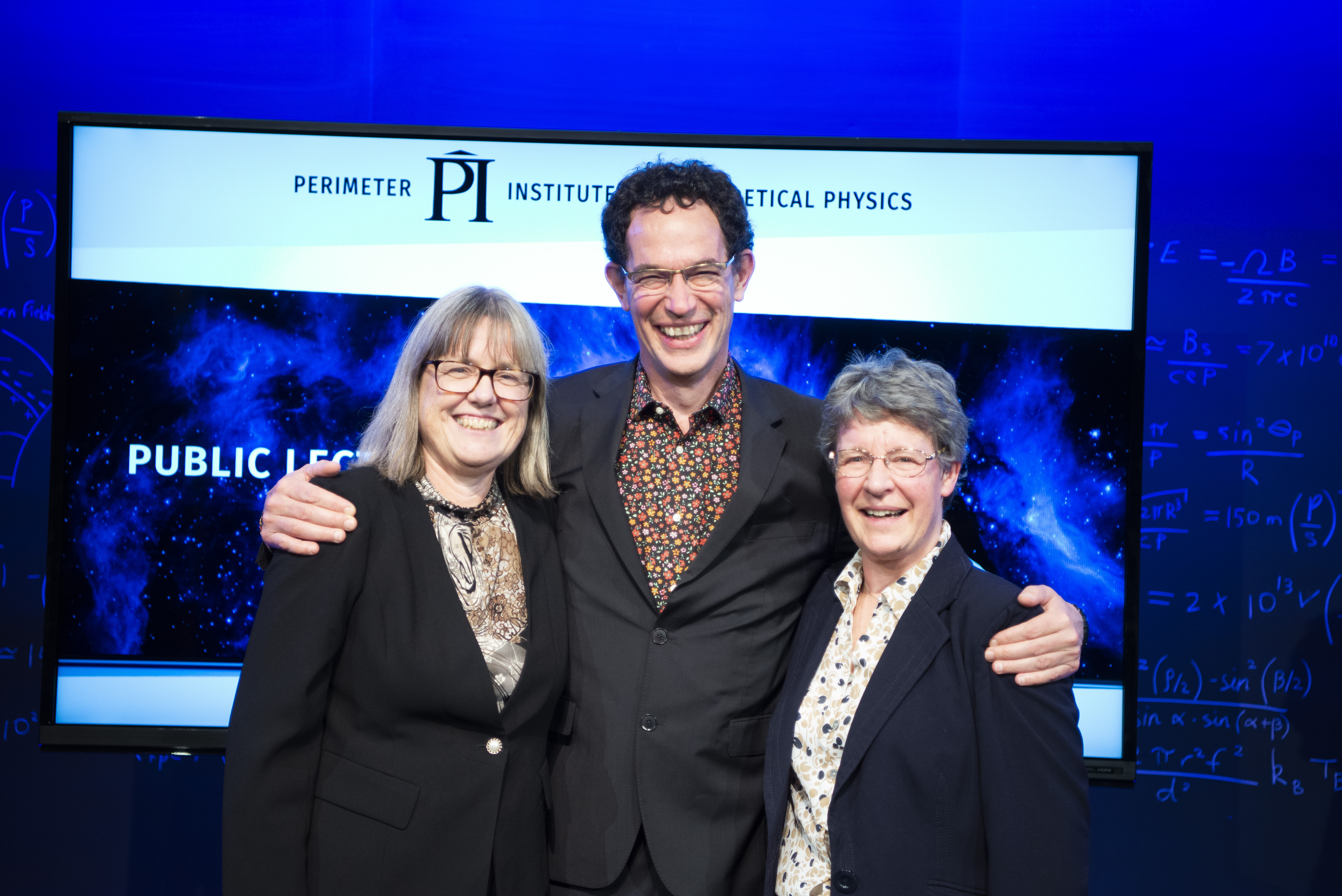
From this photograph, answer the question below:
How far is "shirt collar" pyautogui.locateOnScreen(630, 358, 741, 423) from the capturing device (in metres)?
2.30

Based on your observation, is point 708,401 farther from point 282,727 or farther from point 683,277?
point 282,727

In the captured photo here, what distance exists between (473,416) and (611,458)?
461 mm

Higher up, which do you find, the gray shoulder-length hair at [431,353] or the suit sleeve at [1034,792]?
the gray shoulder-length hair at [431,353]

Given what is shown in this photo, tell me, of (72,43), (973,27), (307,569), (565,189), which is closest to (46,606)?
(307,569)

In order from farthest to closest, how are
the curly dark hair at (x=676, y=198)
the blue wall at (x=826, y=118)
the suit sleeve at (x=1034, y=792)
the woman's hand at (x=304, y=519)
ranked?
the blue wall at (x=826, y=118)
the curly dark hair at (x=676, y=198)
the woman's hand at (x=304, y=519)
the suit sleeve at (x=1034, y=792)

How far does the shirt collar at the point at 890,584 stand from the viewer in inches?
72.6

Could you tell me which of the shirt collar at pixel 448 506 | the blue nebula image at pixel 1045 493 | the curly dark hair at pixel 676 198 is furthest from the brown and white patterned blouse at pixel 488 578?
the blue nebula image at pixel 1045 493

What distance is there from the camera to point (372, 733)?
5.71 ft

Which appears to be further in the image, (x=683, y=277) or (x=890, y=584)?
(x=683, y=277)

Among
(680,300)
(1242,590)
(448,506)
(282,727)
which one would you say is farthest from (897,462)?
(1242,590)

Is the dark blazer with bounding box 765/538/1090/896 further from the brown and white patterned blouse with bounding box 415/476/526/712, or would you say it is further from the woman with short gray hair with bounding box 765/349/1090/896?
the brown and white patterned blouse with bounding box 415/476/526/712

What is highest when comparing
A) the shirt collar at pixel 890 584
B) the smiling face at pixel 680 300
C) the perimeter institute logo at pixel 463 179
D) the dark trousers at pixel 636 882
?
the perimeter institute logo at pixel 463 179

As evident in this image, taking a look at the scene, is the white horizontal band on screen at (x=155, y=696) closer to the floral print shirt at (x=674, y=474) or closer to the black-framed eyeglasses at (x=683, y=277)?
the floral print shirt at (x=674, y=474)

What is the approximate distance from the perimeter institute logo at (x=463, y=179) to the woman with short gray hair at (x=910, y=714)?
1.72m
